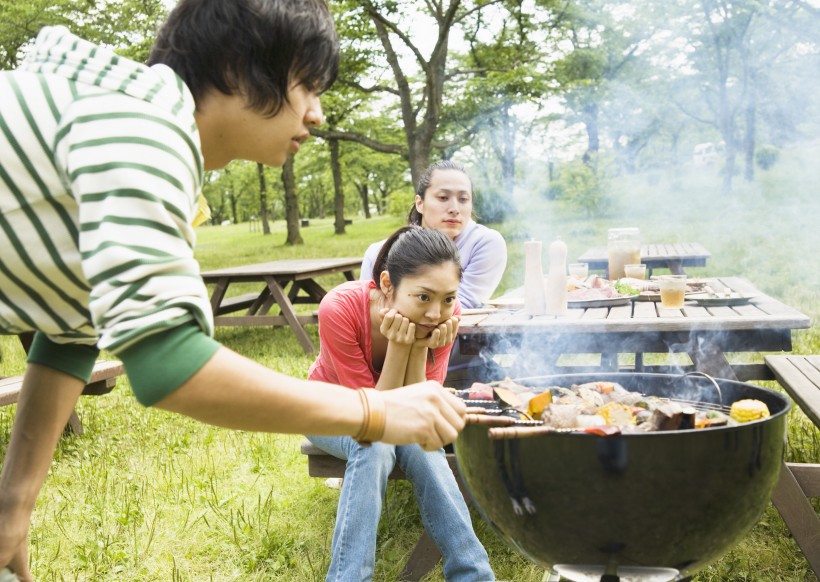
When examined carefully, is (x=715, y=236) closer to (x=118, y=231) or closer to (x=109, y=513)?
(x=109, y=513)

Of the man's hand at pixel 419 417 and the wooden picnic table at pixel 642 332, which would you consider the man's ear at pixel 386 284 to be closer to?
the wooden picnic table at pixel 642 332

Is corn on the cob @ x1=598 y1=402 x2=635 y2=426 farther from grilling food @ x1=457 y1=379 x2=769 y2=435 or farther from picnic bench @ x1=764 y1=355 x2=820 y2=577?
picnic bench @ x1=764 y1=355 x2=820 y2=577

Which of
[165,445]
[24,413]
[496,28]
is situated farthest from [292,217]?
[24,413]

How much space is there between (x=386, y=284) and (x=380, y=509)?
2.53 feet

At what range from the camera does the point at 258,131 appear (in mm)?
1288

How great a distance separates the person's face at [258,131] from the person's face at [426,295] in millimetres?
1247

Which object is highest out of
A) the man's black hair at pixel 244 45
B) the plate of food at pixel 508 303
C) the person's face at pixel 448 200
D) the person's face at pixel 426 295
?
the man's black hair at pixel 244 45

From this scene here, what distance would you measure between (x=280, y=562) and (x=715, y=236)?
39.4 ft

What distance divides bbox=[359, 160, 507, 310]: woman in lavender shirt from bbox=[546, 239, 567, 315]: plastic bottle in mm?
842

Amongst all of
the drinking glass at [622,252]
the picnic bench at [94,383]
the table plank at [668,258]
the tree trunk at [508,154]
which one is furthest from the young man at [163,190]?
the tree trunk at [508,154]

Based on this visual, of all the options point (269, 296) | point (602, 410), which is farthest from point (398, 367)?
point (269, 296)

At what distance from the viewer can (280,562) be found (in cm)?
295

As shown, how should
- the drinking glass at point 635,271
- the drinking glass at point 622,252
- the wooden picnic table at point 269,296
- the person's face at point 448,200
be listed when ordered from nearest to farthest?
the person's face at point 448,200 < the drinking glass at point 635,271 < the drinking glass at point 622,252 < the wooden picnic table at point 269,296

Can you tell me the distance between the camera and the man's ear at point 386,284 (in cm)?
270
